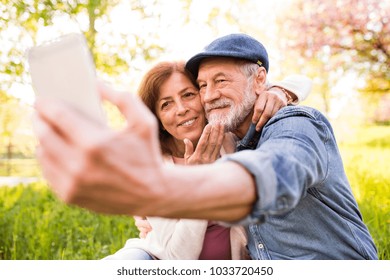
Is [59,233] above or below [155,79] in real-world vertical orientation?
below

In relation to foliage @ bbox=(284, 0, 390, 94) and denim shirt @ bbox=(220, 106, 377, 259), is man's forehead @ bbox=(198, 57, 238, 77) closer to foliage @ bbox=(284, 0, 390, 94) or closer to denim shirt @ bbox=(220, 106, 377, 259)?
denim shirt @ bbox=(220, 106, 377, 259)

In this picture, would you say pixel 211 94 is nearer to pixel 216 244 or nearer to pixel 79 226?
pixel 216 244

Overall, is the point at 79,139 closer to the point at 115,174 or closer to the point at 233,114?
the point at 115,174

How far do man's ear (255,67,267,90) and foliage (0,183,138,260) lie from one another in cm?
129

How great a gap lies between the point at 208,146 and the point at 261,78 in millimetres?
369

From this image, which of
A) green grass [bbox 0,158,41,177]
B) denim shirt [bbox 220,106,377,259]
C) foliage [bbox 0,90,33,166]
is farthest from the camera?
green grass [bbox 0,158,41,177]

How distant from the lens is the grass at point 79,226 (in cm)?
256

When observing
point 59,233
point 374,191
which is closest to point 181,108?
point 59,233

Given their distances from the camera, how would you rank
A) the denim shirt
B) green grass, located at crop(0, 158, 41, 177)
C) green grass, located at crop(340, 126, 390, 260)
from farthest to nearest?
green grass, located at crop(0, 158, 41, 177) < green grass, located at crop(340, 126, 390, 260) < the denim shirt

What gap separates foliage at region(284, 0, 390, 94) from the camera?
570 cm

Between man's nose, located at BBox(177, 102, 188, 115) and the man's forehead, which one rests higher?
the man's forehead

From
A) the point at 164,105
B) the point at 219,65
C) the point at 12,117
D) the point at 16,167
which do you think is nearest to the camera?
the point at 219,65

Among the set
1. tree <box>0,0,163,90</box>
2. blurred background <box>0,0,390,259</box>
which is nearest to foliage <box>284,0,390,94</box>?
blurred background <box>0,0,390,259</box>

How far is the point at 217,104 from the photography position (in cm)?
173
